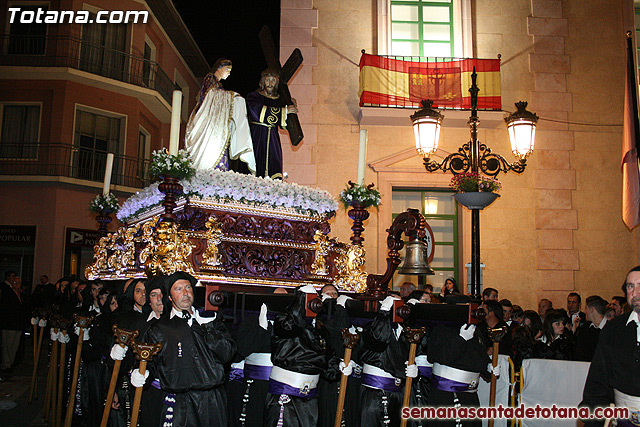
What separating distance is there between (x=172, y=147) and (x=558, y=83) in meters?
10.1

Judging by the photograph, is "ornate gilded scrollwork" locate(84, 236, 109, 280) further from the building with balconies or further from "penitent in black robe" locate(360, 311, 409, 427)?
the building with balconies

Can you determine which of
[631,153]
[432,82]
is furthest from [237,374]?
[631,153]

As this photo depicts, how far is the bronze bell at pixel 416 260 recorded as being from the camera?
21.5 ft

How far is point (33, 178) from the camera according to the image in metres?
19.1

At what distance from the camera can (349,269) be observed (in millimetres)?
7754

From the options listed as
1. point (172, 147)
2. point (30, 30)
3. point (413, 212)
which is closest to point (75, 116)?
point (30, 30)

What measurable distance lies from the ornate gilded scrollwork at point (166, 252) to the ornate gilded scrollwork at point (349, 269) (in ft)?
6.81

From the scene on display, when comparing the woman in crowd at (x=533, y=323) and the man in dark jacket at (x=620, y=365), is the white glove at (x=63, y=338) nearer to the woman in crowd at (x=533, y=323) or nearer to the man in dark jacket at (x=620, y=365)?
the woman in crowd at (x=533, y=323)

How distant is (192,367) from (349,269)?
10.7 ft

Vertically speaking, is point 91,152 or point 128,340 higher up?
point 91,152

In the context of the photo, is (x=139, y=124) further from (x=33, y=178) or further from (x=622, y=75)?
(x=622, y=75)

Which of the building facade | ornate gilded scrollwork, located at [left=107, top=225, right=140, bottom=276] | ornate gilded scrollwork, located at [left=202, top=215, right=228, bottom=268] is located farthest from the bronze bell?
the building facade

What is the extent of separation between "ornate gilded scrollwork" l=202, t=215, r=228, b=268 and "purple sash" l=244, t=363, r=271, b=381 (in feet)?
3.81

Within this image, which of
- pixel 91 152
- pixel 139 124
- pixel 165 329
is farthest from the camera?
pixel 139 124
